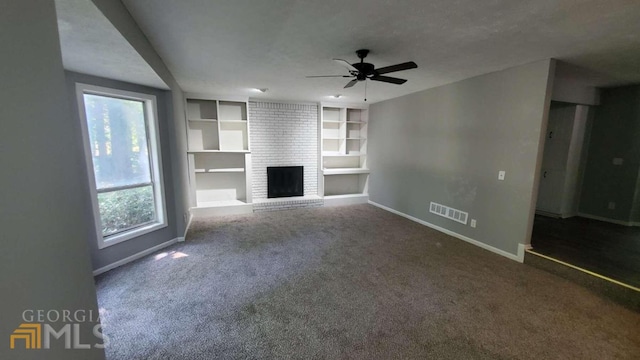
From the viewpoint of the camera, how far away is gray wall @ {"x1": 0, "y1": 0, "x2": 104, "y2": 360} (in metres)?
0.70

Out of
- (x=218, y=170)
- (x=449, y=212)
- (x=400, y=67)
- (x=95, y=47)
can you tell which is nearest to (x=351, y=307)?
(x=400, y=67)

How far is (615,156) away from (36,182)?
7.21 metres

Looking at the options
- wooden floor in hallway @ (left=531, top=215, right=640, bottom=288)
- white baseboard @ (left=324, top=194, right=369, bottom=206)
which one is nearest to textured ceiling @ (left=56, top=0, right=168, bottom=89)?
white baseboard @ (left=324, top=194, right=369, bottom=206)

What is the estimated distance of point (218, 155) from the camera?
5.57 metres

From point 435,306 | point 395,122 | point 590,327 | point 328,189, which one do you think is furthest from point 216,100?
point 590,327

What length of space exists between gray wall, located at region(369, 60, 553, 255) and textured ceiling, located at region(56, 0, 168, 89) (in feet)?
14.0

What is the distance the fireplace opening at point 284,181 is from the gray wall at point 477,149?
2316 mm

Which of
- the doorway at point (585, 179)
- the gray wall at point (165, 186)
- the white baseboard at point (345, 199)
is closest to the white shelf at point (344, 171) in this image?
the white baseboard at point (345, 199)

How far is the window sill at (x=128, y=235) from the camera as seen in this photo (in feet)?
9.71

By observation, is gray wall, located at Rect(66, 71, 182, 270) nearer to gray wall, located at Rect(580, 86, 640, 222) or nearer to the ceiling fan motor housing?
the ceiling fan motor housing

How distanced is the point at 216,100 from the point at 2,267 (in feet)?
16.9

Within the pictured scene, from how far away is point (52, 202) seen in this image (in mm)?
873
